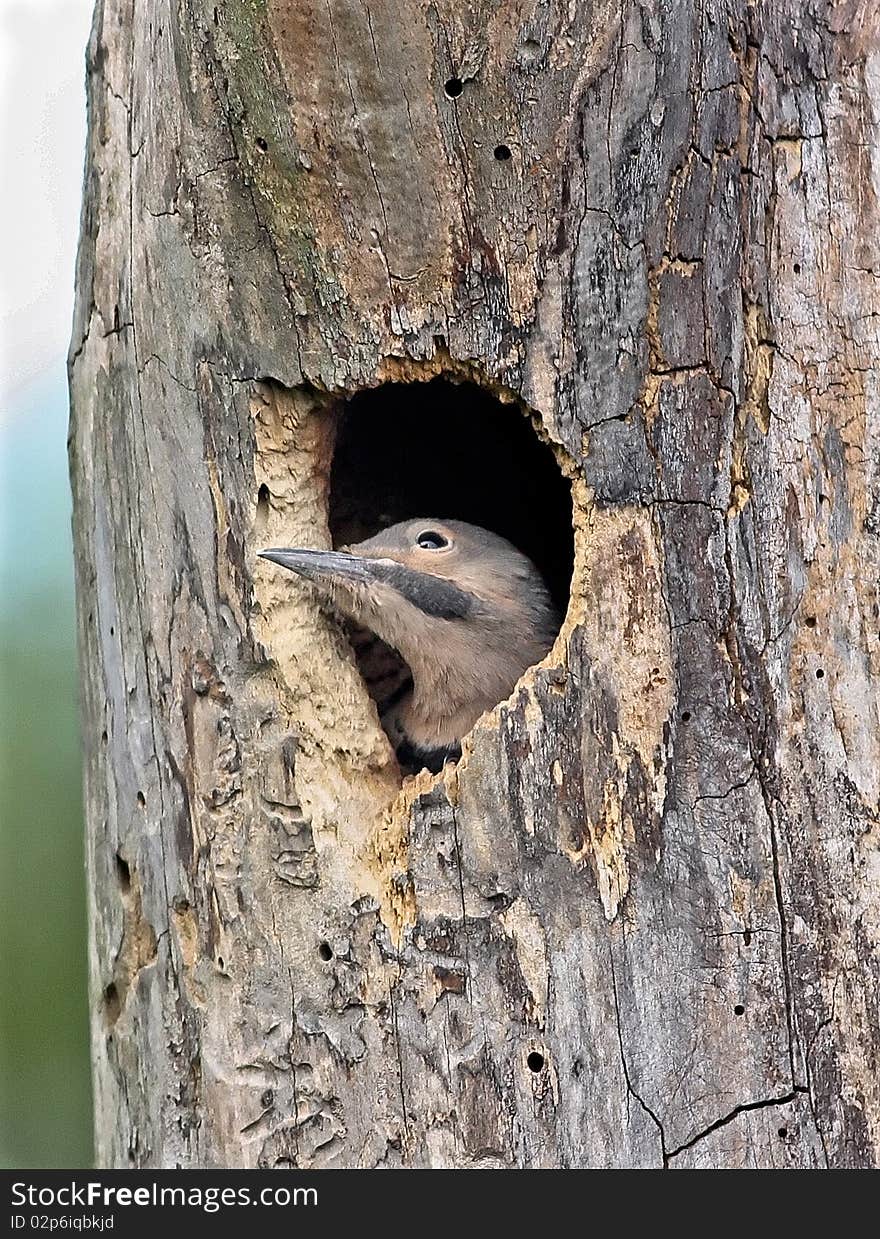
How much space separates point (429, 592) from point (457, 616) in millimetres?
159

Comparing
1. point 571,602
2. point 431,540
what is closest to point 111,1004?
point 431,540

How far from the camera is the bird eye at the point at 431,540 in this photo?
14.1ft

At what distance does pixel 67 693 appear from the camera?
281 inches

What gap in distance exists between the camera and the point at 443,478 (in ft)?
17.1

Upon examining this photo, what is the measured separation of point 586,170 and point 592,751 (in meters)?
1.36

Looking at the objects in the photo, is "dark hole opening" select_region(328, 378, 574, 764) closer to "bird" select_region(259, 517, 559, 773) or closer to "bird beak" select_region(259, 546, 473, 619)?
"bird" select_region(259, 517, 559, 773)

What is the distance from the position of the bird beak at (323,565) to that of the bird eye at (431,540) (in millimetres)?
451

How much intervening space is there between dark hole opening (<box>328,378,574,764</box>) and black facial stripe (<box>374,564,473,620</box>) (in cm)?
48

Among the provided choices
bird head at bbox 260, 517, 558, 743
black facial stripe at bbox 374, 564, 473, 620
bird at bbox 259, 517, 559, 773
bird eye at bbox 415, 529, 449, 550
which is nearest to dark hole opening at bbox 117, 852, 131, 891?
bird at bbox 259, 517, 559, 773

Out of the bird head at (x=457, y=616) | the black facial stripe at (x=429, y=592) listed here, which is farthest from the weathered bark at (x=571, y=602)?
the bird head at (x=457, y=616)

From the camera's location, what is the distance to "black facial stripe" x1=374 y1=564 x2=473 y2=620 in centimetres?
404

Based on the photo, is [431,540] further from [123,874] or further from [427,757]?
[123,874]

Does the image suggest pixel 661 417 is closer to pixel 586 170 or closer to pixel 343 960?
pixel 586 170
